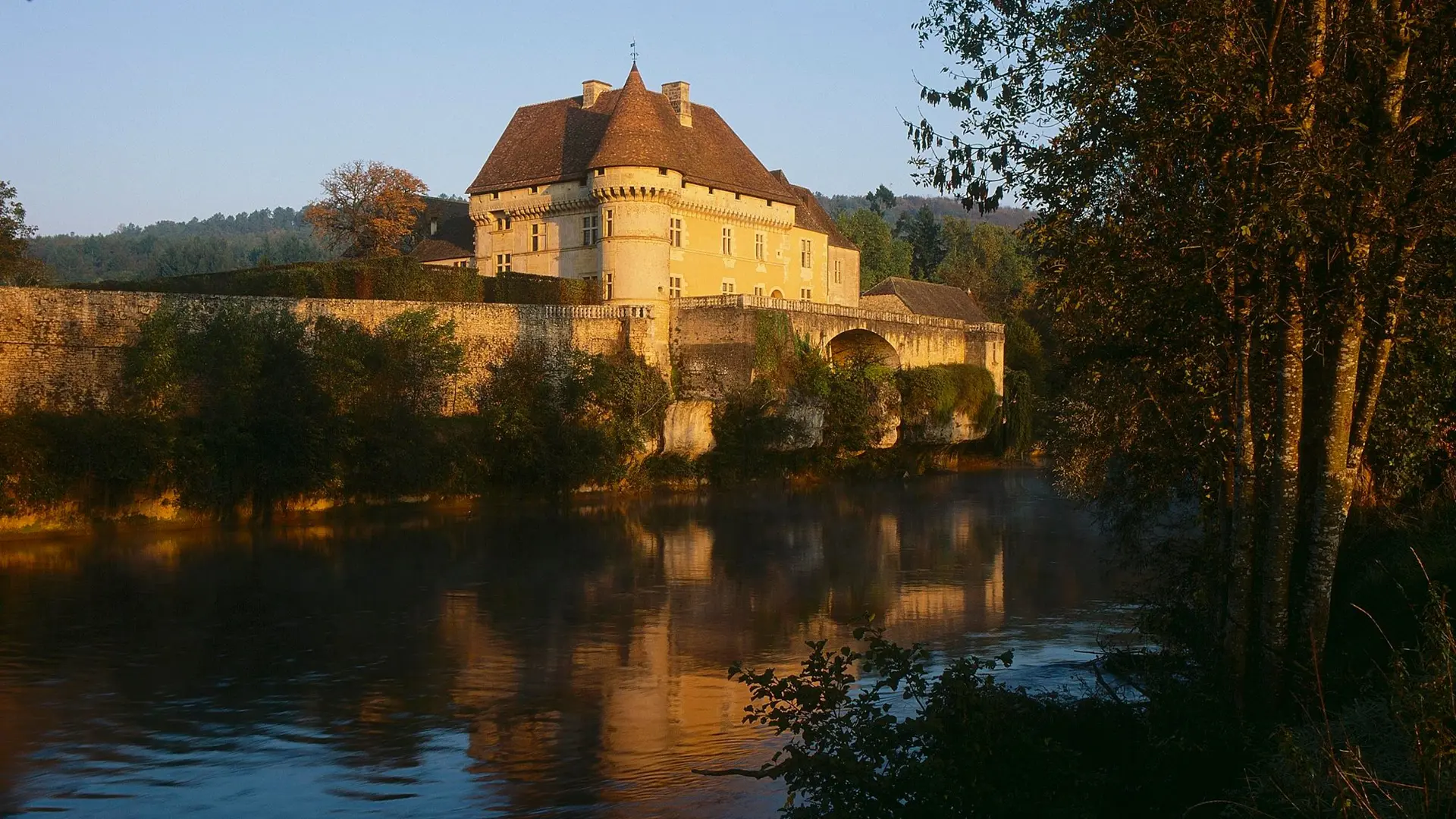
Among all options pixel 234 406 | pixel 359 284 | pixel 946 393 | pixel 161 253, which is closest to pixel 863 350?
pixel 946 393

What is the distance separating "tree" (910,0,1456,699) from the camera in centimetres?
842

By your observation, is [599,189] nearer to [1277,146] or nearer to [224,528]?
[224,528]

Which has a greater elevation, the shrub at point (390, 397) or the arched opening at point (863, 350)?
the arched opening at point (863, 350)

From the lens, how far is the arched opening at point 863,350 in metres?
43.7

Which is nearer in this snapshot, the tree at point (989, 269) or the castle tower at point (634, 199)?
the castle tower at point (634, 199)

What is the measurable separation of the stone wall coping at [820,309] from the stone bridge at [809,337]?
30mm

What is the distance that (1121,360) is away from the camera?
11.7 metres

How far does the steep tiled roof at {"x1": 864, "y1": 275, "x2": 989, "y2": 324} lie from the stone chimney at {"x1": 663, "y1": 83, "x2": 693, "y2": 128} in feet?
47.1

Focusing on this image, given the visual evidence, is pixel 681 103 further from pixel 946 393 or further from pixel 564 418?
pixel 564 418

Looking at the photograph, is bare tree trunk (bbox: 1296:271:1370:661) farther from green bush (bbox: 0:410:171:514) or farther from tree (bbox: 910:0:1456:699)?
green bush (bbox: 0:410:171:514)

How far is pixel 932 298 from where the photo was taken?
57.1 meters

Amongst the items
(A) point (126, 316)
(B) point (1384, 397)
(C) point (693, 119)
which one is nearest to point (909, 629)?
(B) point (1384, 397)

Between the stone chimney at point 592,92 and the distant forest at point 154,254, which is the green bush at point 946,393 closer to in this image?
the stone chimney at point 592,92

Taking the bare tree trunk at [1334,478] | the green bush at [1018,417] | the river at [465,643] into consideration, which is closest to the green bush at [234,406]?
the river at [465,643]
